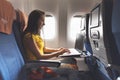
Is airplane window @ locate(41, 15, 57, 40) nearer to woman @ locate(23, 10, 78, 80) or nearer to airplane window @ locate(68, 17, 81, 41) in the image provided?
airplane window @ locate(68, 17, 81, 41)

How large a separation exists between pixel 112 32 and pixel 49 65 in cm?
72

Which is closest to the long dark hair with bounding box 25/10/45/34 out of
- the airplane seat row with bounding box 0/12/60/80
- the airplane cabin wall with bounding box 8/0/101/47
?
the airplane seat row with bounding box 0/12/60/80

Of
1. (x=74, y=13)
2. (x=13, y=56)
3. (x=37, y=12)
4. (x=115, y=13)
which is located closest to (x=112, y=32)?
(x=115, y=13)

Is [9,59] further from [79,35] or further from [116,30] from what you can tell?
[79,35]

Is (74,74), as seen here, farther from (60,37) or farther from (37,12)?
(60,37)

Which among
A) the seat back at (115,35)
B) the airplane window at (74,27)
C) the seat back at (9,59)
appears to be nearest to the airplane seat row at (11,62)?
the seat back at (9,59)

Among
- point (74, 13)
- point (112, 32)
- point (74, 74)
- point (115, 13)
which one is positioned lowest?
point (74, 74)

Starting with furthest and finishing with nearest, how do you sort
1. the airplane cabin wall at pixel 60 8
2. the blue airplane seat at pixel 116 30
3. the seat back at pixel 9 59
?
the airplane cabin wall at pixel 60 8, the seat back at pixel 9 59, the blue airplane seat at pixel 116 30

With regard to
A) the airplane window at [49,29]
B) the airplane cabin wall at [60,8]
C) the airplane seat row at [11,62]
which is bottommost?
the airplane seat row at [11,62]

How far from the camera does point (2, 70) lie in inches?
50.0

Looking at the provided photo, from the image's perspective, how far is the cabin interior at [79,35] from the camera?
1.24 m

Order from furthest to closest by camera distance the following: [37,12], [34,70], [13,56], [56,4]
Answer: [56,4], [37,12], [34,70], [13,56]

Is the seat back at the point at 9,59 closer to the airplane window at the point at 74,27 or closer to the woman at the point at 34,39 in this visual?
the woman at the point at 34,39

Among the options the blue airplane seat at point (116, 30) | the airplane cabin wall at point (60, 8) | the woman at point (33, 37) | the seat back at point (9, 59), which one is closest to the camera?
the blue airplane seat at point (116, 30)
